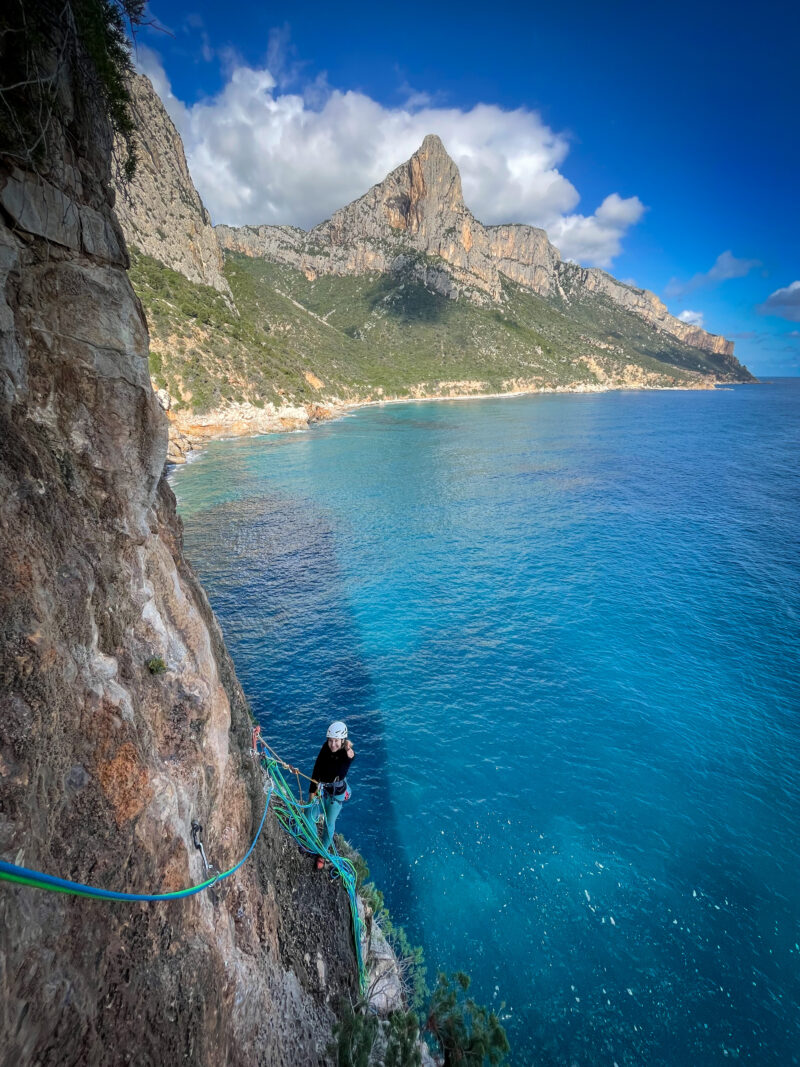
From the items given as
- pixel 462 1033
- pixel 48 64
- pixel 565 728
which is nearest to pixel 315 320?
pixel 565 728

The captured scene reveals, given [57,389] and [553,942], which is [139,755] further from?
[553,942]

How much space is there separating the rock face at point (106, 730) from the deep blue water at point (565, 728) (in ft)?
17.4

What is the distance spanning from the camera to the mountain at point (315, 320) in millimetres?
72438

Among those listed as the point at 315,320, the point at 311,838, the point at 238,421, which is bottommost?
the point at 311,838

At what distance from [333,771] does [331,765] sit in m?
0.11

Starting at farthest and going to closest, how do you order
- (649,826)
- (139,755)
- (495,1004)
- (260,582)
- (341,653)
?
(260,582), (341,653), (649,826), (495,1004), (139,755)

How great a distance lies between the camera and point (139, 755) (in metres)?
4.76

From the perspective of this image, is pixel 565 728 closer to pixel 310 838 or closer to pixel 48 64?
pixel 310 838

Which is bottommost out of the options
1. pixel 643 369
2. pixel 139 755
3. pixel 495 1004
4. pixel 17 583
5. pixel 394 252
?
pixel 495 1004

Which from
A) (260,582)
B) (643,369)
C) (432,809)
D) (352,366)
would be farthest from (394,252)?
(432,809)

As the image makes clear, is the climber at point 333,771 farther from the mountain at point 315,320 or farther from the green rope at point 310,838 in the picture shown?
the mountain at point 315,320

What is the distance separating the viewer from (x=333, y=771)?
7.82 m

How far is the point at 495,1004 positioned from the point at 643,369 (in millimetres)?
228306

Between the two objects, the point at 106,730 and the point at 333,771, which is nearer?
the point at 106,730
